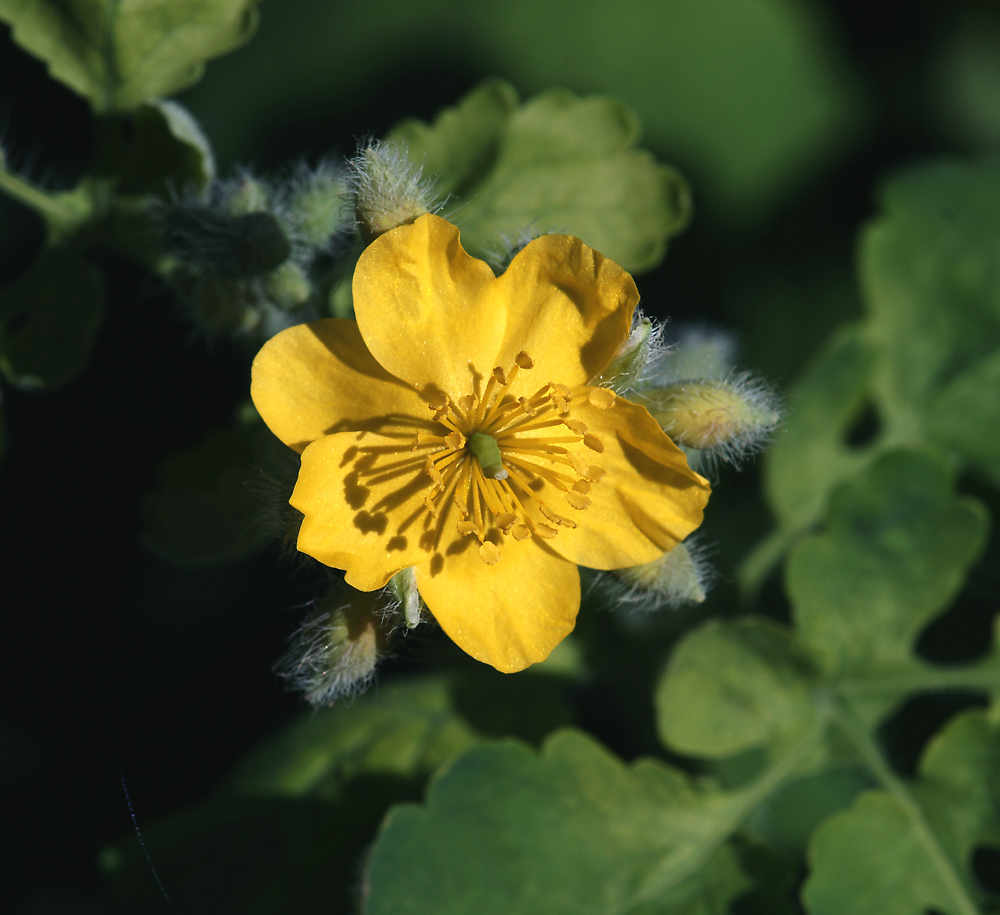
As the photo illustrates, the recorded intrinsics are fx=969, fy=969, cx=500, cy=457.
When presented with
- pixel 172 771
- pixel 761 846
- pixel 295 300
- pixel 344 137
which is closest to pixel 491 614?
pixel 295 300

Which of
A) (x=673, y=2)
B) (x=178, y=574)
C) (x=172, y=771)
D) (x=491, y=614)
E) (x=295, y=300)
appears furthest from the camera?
(x=673, y=2)

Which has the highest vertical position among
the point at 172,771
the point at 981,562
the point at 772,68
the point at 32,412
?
the point at 772,68

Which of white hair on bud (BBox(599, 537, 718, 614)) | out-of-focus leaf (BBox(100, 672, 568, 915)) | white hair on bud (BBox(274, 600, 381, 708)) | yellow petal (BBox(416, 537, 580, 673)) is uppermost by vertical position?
white hair on bud (BBox(599, 537, 718, 614))

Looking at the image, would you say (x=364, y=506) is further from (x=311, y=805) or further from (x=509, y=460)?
(x=311, y=805)

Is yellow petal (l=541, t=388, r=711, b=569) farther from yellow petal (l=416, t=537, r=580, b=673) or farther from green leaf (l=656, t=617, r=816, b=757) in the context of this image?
green leaf (l=656, t=617, r=816, b=757)

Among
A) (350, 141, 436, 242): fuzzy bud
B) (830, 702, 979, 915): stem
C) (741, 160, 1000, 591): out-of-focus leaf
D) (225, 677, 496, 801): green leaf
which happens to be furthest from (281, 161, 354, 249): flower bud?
(830, 702, 979, 915): stem

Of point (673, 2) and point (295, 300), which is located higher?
point (673, 2)

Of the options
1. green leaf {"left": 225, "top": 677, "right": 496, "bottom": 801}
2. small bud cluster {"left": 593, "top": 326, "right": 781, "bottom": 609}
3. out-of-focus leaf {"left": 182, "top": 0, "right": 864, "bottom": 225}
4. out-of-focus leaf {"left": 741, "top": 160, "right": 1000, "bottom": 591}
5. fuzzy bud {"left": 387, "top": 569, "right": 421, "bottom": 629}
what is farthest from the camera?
out-of-focus leaf {"left": 182, "top": 0, "right": 864, "bottom": 225}

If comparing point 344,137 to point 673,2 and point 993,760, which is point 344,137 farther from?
point 993,760
